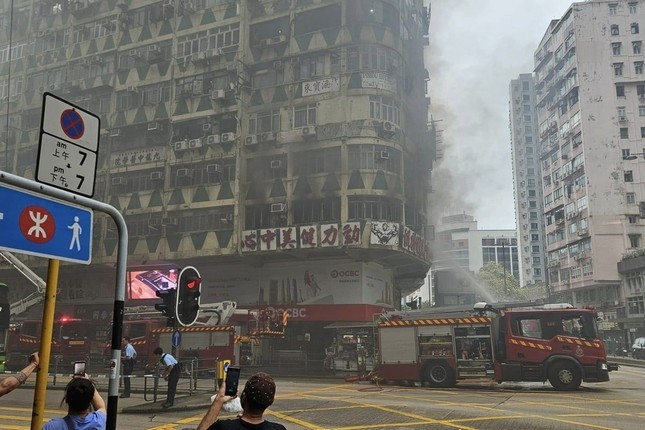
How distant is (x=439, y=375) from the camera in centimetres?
1945

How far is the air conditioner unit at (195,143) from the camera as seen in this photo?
35.8 meters

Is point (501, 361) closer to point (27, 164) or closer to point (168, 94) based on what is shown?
point (168, 94)

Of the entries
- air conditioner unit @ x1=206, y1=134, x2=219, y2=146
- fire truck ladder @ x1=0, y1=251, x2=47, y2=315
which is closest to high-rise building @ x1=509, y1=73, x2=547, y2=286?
air conditioner unit @ x1=206, y1=134, x2=219, y2=146

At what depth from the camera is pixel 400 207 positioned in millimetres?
33188

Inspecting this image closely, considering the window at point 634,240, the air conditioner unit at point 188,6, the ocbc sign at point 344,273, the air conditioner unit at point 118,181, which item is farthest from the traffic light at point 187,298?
the window at point 634,240

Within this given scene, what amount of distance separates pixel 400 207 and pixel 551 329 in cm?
1573

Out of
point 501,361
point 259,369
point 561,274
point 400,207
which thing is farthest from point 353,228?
point 561,274

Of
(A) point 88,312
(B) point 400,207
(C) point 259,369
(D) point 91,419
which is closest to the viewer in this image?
(D) point 91,419

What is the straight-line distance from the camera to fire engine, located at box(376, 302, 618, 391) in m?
17.9

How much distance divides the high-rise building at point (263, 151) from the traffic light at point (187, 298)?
2066 cm

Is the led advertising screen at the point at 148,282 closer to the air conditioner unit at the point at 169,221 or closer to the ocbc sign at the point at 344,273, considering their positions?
the air conditioner unit at the point at 169,221

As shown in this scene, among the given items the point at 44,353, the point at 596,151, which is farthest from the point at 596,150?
the point at 44,353

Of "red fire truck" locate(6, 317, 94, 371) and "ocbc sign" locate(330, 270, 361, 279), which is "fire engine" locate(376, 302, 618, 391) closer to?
"ocbc sign" locate(330, 270, 361, 279)

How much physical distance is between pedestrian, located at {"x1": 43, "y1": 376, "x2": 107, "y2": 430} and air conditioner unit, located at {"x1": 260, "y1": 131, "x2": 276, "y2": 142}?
3097cm
